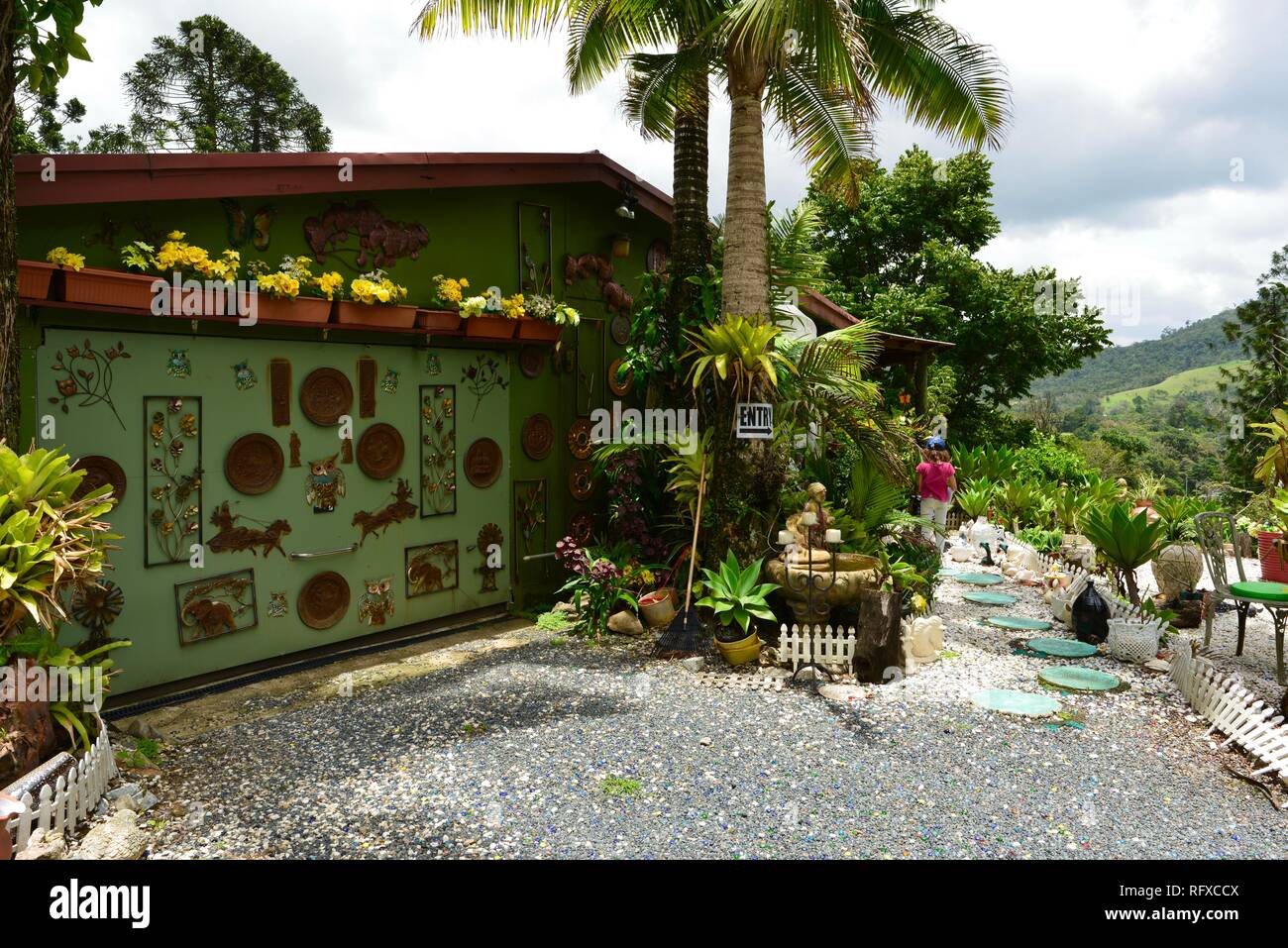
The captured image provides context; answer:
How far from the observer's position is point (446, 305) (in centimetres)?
755

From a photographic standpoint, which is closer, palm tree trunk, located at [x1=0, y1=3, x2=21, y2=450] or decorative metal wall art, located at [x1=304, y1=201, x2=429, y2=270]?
palm tree trunk, located at [x1=0, y1=3, x2=21, y2=450]

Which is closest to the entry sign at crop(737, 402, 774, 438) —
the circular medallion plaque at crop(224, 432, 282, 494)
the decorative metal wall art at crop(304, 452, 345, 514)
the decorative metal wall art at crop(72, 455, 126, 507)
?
the decorative metal wall art at crop(304, 452, 345, 514)

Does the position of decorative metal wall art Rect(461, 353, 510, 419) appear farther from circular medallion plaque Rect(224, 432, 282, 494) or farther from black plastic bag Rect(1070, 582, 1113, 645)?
black plastic bag Rect(1070, 582, 1113, 645)

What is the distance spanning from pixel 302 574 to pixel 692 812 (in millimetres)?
4329

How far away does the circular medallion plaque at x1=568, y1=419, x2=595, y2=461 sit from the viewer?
916 cm

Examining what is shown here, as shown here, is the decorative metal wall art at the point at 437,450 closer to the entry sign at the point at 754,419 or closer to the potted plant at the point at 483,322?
the potted plant at the point at 483,322

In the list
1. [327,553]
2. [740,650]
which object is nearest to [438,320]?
[327,553]

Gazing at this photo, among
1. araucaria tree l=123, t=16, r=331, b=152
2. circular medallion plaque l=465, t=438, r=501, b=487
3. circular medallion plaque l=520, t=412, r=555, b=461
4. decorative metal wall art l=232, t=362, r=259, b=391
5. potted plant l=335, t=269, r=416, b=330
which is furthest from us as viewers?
araucaria tree l=123, t=16, r=331, b=152

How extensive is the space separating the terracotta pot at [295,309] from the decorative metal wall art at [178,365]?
0.62m

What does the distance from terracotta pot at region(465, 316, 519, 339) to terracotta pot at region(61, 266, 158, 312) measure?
278 cm

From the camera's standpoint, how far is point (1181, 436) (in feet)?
166

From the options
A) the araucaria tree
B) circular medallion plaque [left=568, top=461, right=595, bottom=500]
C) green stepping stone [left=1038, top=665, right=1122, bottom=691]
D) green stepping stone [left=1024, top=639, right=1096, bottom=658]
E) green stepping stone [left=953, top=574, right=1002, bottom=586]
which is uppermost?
the araucaria tree

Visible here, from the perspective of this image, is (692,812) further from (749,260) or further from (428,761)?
(749,260)
